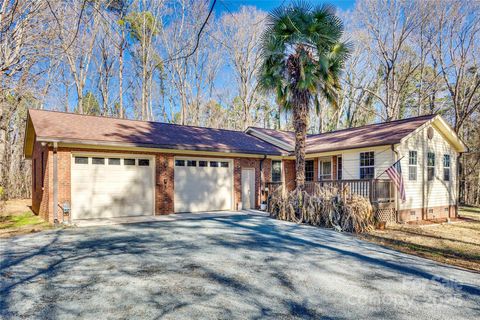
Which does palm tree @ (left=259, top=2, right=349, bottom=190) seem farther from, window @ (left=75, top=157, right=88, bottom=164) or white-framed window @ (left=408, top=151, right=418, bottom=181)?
window @ (left=75, top=157, right=88, bottom=164)

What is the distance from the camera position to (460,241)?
9.37m

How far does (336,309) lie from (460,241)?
762cm

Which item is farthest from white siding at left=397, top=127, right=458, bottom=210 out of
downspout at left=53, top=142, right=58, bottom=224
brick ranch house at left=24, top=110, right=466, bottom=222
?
downspout at left=53, top=142, right=58, bottom=224

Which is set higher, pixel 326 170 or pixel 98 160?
pixel 98 160

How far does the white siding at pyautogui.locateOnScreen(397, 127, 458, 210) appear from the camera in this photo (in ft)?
41.5

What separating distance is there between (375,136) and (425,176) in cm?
291

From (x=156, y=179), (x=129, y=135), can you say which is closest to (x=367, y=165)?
(x=156, y=179)

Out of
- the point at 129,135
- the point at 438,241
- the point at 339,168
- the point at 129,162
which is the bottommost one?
the point at 438,241

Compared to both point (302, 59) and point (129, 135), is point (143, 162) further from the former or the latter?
point (302, 59)

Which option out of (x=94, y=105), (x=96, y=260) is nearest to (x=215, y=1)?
(x=96, y=260)

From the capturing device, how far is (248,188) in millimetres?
14336

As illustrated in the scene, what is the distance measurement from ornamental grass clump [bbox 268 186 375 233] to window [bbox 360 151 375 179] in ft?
9.12

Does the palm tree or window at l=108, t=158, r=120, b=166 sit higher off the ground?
the palm tree

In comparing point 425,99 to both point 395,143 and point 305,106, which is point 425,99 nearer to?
point 395,143
